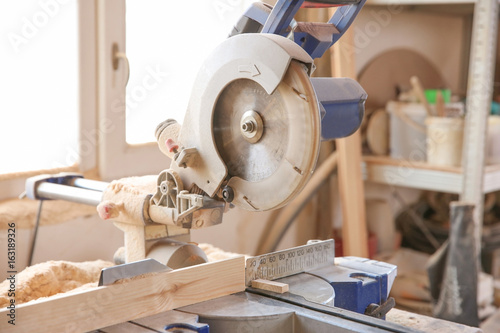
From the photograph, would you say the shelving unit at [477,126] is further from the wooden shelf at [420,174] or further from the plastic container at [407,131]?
the plastic container at [407,131]

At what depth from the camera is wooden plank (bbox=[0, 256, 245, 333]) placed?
0.97 meters

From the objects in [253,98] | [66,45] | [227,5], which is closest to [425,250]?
[227,5]

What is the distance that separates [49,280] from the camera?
1371 mm

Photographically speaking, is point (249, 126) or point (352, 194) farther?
point (352, 194)

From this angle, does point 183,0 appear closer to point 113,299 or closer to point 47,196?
point 47,196

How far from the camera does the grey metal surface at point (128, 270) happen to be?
107cm

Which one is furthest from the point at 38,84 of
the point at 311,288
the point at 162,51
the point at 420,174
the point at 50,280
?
the point at 420,174

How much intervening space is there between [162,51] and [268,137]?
4.10 ft

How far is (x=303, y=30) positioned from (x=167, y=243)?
514mm

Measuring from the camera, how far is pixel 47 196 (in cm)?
152

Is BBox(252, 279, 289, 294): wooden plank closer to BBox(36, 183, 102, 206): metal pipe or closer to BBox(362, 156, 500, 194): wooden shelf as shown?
BBox(36, 183, 102, 206): metal pipe

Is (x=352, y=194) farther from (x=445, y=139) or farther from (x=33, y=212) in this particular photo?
(x=33, y=212)

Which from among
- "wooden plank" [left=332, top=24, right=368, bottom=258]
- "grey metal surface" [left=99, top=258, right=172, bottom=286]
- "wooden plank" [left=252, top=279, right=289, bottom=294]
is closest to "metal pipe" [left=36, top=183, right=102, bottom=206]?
"grey metal surface" [left=99, top=258, right=172, bottom=286]

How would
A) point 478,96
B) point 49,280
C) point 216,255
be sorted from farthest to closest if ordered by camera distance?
point 478,96 → point 216,255 → point 49,280
